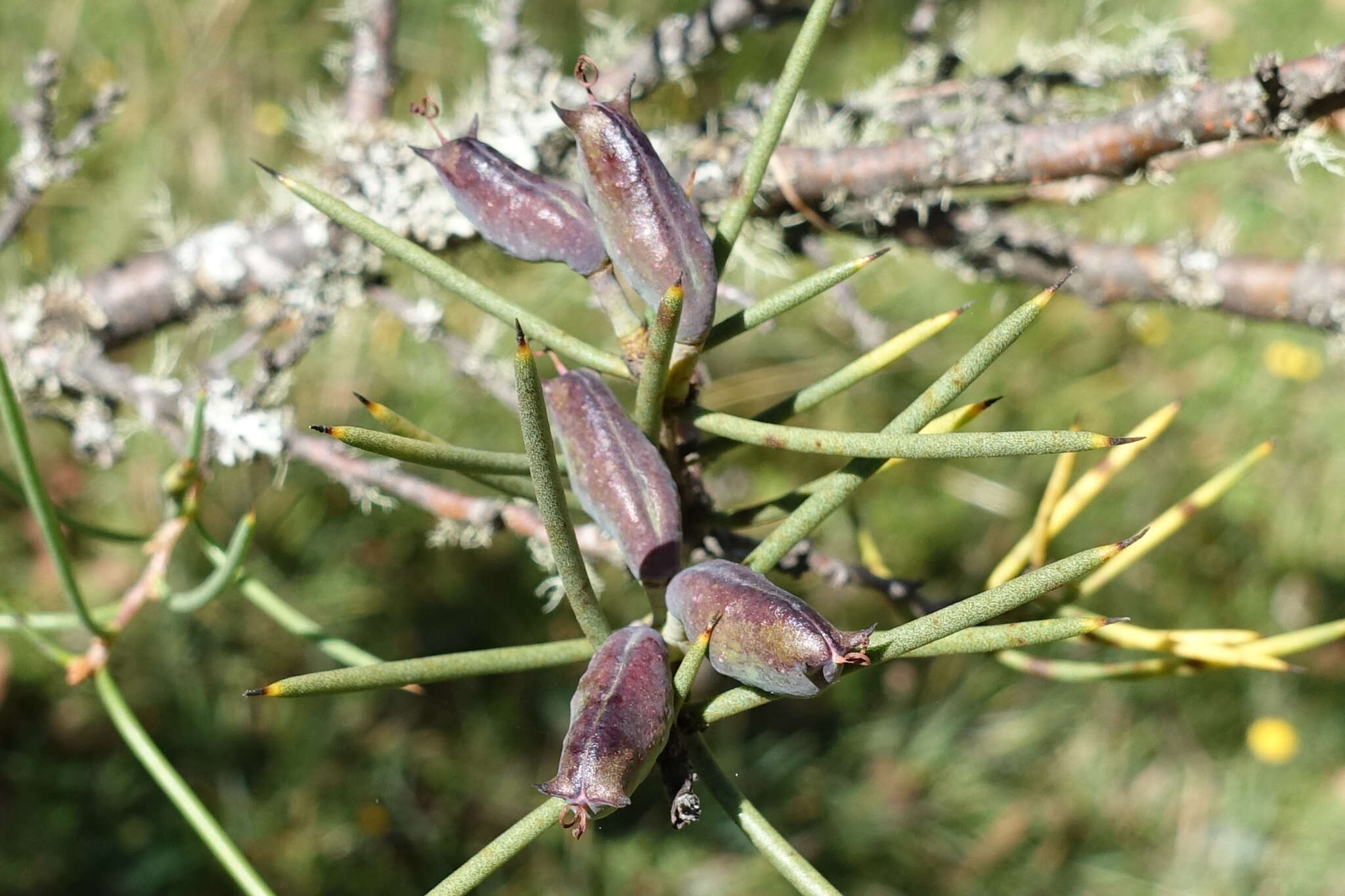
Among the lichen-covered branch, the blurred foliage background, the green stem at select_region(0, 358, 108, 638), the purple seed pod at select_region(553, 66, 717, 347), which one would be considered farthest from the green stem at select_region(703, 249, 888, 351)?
the blurred foliage background

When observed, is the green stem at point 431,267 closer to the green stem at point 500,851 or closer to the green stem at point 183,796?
the green stem at point 500,851

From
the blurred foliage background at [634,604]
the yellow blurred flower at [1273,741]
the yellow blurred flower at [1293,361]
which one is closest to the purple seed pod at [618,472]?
the blurred foliage background at [634,604]

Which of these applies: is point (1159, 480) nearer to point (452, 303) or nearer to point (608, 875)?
point (608, 875)

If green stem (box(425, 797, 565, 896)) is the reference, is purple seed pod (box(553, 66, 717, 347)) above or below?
above

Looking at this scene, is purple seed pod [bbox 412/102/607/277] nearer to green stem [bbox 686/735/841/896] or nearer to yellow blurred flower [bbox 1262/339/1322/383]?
green stem [bbox 686/735/841/896]

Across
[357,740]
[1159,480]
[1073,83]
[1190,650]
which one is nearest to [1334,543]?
[1159,480]

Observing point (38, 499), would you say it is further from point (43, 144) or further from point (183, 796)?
point (43, 144)

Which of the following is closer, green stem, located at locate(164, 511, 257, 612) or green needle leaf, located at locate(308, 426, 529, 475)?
green needle leaf, located at locate(308, 426, 529, 475)
